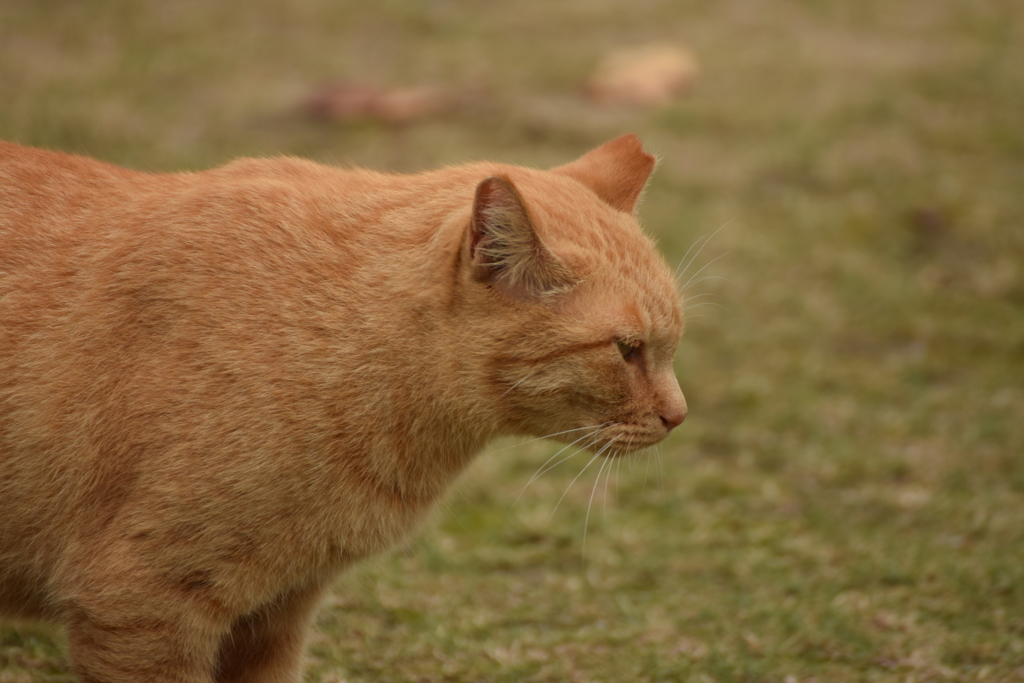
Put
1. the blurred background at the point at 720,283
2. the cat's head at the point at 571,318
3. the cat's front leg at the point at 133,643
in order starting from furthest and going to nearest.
Result: the blurred background at the point at 720,283, the cat's head at the point at 571,318, the cat's front leg at the point at 133,643

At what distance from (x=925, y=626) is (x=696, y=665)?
3.67 feet

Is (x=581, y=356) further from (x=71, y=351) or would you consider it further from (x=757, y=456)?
(x=757, y=456)

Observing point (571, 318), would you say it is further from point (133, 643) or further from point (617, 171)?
point (133, 643)

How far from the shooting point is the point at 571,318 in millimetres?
2953

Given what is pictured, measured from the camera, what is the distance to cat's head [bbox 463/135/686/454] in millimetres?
2879

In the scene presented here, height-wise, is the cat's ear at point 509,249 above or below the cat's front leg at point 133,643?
above

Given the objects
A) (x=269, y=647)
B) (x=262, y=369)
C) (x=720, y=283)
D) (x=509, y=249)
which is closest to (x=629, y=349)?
(x=509, y=249)

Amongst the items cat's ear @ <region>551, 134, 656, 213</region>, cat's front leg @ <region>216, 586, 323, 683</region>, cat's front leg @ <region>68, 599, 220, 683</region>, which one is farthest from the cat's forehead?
cat's front leg @ <region>68, 599, 220, 683</region>

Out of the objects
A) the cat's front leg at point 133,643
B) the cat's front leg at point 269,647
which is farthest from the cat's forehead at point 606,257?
the cat's front leg at point 133,643

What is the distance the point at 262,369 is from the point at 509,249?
2.53ft

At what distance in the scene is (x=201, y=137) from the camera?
8.78 m

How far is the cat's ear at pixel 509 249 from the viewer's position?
2.74m

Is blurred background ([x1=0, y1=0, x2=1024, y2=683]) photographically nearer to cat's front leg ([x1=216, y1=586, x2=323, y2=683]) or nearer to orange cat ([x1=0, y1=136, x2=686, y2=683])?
cat's front leg ([x1=216, y1=586, x2=323, y2=683])

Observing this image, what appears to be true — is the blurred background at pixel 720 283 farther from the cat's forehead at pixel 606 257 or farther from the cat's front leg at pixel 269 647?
the cat's forehead at pixel 606 257
